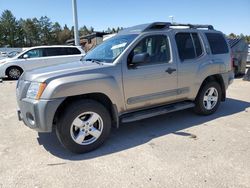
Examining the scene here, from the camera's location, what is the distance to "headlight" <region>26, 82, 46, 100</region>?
3445mm

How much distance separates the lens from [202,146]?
3.90 meters

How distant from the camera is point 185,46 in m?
4.96

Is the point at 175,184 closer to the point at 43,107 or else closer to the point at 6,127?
the point at 43,107

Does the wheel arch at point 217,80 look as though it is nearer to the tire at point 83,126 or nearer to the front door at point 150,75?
the front door at point 150,75

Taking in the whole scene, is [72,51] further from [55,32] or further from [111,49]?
[55,32]

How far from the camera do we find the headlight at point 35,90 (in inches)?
136

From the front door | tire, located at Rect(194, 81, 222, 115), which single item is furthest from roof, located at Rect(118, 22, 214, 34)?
tire, located at Rect(194, 81, 222, 115)

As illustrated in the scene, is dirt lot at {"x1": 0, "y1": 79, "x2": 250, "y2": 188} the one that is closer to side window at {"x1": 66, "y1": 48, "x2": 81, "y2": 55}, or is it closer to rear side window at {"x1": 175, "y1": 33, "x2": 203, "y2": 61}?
rear side window at {"x1": 175, "y1": 33, "x2": 203, "y2": 61}

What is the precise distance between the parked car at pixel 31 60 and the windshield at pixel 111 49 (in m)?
7.81

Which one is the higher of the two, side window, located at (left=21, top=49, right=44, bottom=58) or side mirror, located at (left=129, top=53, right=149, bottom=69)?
side window, located at (left=21, top=49, right=44, bottom=58)

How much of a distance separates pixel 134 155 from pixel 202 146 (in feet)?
3.74

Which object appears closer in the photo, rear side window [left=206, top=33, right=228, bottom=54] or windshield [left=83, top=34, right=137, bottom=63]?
windshield [left=83, top=34, right=137, bottom=63]

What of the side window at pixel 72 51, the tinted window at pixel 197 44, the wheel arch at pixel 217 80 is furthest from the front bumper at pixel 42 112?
the side window at pixel 72 51

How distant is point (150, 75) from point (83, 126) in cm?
152
